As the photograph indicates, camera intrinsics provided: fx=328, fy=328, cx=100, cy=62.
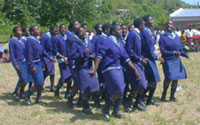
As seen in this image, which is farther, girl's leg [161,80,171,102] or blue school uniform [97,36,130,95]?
girl's leg [161,80,171,102]

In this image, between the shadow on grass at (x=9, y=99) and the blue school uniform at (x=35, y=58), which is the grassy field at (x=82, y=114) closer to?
the shadow on grass at (x=9, y=99)

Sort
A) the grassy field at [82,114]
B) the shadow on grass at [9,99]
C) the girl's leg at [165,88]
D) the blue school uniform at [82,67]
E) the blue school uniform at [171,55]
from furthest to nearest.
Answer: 1. the shadow on grass at [9,99]
2. the girl's leg at [165,88]
3. the blue school uniform at [171,55]
4. the blue school uniform at [82,67]
5. the grassy field at [82,114]

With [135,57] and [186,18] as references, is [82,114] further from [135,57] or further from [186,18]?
[186,18]

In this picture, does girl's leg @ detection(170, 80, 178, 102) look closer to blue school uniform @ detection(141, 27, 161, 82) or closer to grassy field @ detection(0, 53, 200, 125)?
grassy field @ detection(0, 53, 200, 125)

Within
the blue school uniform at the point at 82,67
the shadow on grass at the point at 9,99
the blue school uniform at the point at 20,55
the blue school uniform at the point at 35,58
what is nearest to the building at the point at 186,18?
the shadow on grass at the point at 9,99

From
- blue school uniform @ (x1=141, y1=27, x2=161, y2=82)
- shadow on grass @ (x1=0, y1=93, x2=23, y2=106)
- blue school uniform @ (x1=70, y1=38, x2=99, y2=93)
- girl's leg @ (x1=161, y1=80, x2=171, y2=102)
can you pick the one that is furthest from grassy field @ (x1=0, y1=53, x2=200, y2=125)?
blue school uniform @ (x1=141, y1=27, x2=161, y2=82)

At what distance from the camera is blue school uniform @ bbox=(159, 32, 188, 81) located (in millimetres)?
7461

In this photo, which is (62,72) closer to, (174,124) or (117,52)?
(117,52)

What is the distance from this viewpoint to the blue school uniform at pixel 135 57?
22.1 ft

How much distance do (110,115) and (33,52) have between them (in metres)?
2.43

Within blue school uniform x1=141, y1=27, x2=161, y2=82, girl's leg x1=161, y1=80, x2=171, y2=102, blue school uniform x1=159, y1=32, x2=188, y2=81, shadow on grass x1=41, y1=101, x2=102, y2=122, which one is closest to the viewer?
shadow on grass x1=41, y1=101, x2=102, y2=122

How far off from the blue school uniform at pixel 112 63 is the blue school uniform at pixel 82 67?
1.61 feet

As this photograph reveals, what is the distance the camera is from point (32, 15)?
20.8 metres

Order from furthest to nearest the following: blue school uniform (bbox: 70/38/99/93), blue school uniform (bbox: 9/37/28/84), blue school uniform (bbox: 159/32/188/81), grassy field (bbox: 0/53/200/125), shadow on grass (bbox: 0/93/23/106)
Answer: shadow on grass (bbox: 0/93/23/106) < blue school uniform (bbox: 9/37/28/84) < blue school uniform (bbox: 159/32/188/81) < blue school uniform (bbox: 70/38/99/93) < grassy field (bbox: 0/53/200/125)
